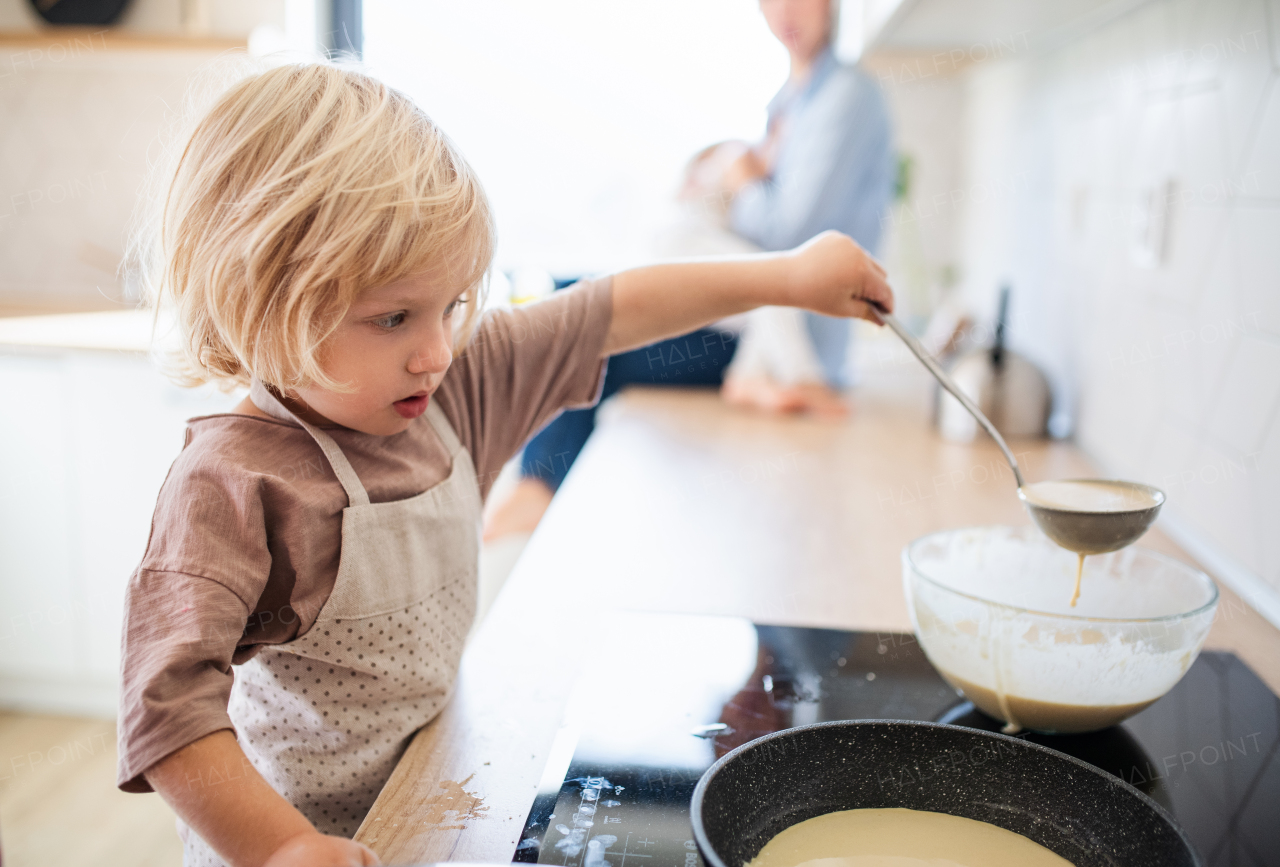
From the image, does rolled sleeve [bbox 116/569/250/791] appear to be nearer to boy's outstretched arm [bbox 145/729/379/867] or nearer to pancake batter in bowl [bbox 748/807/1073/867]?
boy's outstretched arm [bbox 145/729/379/867]

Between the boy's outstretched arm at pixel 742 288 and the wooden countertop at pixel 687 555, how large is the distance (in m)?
0.24

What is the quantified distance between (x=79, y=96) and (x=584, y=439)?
1.71m

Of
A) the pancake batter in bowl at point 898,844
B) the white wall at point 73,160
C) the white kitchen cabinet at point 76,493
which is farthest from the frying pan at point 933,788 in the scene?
the white wall at point 73,160

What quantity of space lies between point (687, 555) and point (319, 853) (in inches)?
22.3

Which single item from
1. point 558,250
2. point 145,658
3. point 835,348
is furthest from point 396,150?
point 558,250

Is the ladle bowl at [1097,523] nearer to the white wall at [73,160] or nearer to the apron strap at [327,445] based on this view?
the apron strap at [327,445]

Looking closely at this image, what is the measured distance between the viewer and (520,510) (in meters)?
1.64

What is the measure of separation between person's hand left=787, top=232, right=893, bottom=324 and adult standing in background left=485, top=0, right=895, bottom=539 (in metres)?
0.83

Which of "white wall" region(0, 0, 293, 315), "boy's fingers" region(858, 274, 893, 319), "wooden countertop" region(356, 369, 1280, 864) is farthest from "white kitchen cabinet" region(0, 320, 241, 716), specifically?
"boy's fingers" region(858, 274, 893, 319)

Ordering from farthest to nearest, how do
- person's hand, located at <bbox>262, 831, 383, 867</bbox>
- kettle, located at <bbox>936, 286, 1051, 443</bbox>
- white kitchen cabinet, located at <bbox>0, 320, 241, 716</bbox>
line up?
white kitchen cabinet, located at <bbox>0, 320, 241, 716</bbox>, kettle, located at <bbox>936, 286, 1051, 443</bbox>, person's hand, located at <bbox>262, 831, 383, 867</bbox>

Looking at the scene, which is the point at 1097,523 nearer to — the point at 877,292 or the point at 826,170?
the point at 877,292

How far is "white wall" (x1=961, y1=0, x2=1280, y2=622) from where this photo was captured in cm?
85

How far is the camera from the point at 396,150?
59 centimetres

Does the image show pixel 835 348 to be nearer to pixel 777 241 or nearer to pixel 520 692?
pixel 777 241
